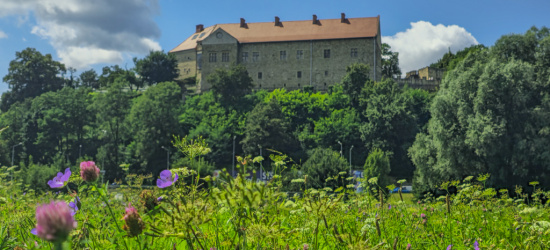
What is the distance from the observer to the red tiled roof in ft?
241

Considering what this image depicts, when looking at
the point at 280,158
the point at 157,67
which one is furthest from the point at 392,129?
the point at 280,158

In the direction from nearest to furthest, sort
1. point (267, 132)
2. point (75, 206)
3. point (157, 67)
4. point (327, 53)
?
point (75, 206) → point (267, 132) → point (327, 53) → point (157, 67)

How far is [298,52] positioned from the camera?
242ft

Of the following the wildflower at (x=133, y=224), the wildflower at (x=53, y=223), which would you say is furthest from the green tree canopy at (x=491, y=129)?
the wildflower at (x=53, y=223)

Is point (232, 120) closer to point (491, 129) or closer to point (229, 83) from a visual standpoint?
point (229, 83)

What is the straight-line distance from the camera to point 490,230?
3279mm

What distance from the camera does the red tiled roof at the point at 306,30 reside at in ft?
241

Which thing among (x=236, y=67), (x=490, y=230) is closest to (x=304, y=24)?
(x=236, y=67)

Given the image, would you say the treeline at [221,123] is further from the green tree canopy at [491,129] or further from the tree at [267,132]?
the green tree canopy at [491,129]

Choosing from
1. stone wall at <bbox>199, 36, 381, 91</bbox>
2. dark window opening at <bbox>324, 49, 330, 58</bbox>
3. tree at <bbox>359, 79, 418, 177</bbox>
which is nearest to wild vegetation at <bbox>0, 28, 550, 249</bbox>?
tree at <bbox>359, 79, 418, 177</bbox>

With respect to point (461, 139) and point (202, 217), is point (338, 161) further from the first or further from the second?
point (202, 217)

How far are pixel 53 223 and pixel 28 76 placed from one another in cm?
8556

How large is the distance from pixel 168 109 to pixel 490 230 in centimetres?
5860

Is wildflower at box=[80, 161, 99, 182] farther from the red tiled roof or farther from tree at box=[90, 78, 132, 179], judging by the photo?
the red tiled roof
